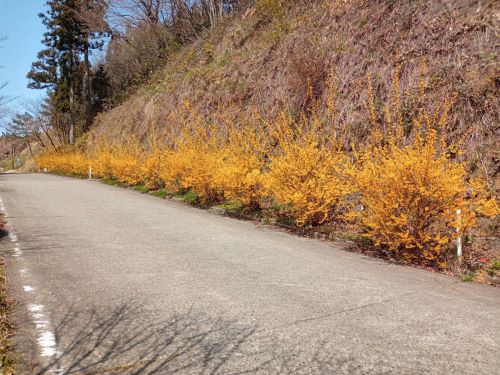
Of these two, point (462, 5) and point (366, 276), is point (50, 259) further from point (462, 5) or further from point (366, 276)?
point (462, 5)

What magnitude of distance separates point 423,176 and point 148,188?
14498 millimetres

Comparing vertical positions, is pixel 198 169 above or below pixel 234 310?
above

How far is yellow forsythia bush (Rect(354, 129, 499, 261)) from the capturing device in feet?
22.5

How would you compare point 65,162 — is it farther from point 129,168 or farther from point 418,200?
point 418,200

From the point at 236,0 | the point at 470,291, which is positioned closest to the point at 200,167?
the point at 470,291

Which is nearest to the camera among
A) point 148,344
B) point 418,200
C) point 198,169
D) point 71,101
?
point 148,344

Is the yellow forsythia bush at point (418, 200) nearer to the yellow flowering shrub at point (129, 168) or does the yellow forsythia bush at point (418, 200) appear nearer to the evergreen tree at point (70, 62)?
the yellow flowering shrub at point (129, 168)

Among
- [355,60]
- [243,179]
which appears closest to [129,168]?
[243,179]

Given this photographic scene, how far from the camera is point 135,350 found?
366 cm

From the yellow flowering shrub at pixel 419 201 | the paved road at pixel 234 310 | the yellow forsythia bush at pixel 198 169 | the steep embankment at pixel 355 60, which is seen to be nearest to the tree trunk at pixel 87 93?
the steep embankment at pixel 355 60

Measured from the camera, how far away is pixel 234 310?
4.63 meters

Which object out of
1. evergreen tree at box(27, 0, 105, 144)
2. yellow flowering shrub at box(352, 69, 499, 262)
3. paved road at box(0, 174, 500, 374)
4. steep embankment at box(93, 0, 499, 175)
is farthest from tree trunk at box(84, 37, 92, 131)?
yellow flowering shrub at box(352, 69, 499, 262)

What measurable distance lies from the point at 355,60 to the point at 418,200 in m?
8.15

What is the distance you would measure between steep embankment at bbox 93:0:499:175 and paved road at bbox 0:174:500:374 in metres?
4.21
